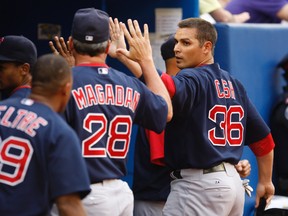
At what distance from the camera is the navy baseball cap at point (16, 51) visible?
4.72 m

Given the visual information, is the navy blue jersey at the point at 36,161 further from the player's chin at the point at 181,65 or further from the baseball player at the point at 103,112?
the player's chin at the point at 181,65

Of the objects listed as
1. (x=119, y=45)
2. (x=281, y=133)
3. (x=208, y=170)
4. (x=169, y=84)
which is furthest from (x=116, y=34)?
(x=281, y=133)

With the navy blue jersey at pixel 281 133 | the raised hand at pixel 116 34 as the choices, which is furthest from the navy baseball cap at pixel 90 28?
the navy blue jersey at pixel 281 133

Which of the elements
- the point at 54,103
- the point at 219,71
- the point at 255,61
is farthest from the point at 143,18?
the point at 54,103

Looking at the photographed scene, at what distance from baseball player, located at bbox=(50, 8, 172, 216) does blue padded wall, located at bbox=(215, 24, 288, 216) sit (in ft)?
6.31

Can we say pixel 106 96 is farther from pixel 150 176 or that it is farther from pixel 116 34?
pixel 150 176

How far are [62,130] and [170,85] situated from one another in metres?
1.38

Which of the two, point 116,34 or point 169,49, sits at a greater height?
point 116,34

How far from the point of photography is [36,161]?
12.0 ft

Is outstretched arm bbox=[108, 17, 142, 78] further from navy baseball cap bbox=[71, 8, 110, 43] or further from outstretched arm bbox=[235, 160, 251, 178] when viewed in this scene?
outstretched arm bbox=[235, 160, 251, 178]

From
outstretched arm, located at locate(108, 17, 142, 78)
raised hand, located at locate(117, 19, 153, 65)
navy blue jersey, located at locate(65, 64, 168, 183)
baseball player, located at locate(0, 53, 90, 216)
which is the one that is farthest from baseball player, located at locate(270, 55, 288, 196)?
baseball player, located at locate(0, 53, 90, 216)

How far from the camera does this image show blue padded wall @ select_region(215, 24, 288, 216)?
638 cm

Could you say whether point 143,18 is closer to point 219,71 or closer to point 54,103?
point 219,71

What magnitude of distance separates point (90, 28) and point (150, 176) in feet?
4.53
